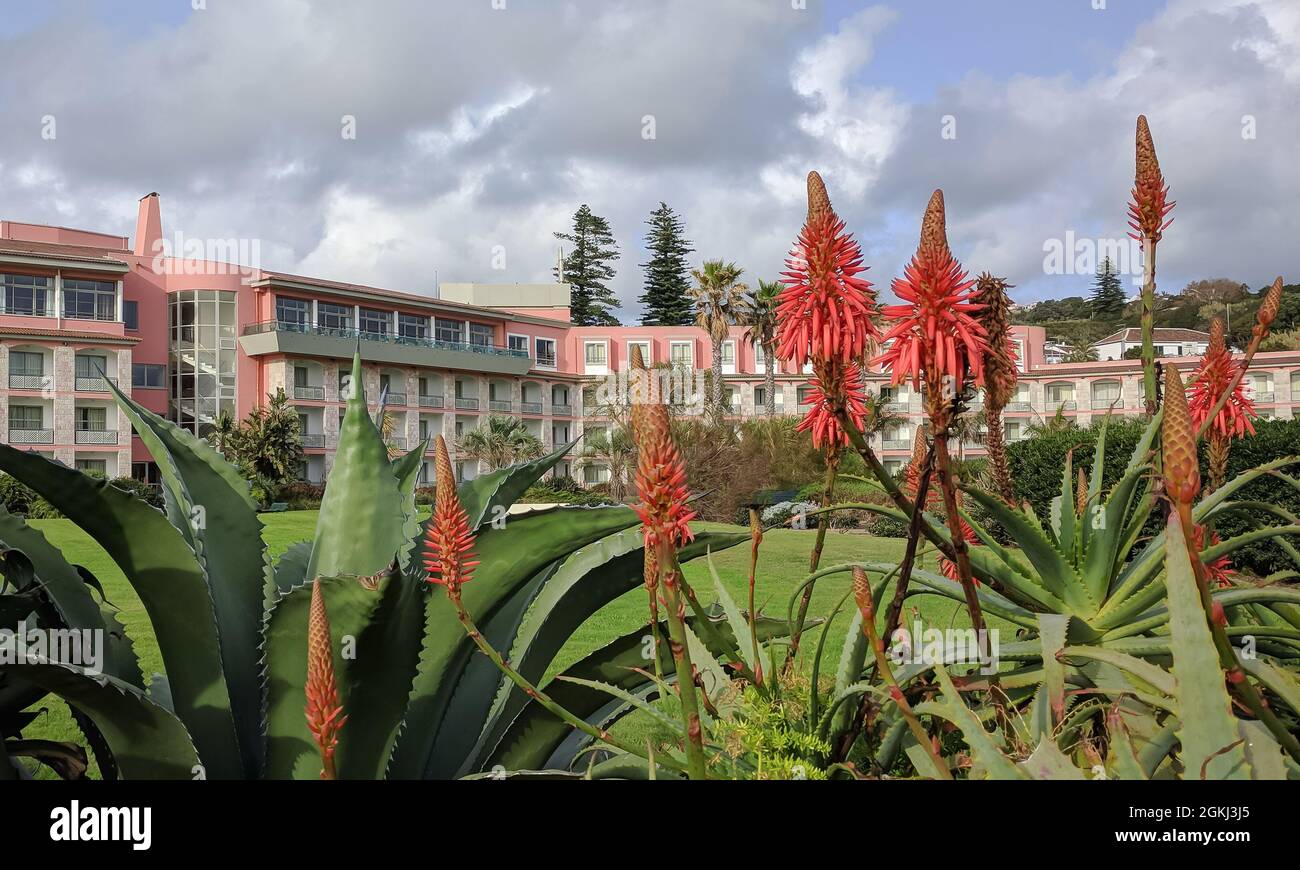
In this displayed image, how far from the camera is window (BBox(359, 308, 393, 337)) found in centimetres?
4969

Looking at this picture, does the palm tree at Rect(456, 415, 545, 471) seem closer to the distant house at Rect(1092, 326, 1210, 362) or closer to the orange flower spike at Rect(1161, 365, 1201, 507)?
the distant house at Rect(1092, 326, 1210, 362)

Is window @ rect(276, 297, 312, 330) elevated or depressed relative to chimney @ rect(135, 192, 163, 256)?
depressed

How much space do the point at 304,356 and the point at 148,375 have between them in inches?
283

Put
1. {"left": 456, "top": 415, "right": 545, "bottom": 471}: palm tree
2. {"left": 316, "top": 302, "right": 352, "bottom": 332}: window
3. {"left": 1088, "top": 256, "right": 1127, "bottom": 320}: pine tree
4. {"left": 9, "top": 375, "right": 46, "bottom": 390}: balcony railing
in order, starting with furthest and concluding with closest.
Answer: {"left": 1088, "top": 256, "right": 1127, "bottom": 320}: pine tree
{"left": 316, "top": 302, "right": 352, "bottom": 332}: window
{"left": 456, "top": 415, "right": 545, "bottom": 471}: palm tree
{"left": 9, "top": 375, "right": 46, "bottom": 390}: balcony railing

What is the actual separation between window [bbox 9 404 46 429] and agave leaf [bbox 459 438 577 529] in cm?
4535

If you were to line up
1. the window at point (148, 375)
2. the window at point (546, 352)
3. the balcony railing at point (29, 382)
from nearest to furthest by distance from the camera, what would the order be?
the balcony railing at point (29, 382)
the window at point (148, 375)
the window at point (546, 352)

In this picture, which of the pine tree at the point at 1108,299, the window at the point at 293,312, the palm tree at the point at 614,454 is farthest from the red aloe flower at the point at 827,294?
the pine tree at the point at 1108,299

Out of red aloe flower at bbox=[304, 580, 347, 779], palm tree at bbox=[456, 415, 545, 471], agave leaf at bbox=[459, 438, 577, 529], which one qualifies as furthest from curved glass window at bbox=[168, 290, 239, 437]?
red aloe flower at bbox=[304, 580, 347, 779]

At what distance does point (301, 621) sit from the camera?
5.51 feet

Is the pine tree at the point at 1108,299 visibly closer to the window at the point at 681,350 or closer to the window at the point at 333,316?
the window at the point at 681,350

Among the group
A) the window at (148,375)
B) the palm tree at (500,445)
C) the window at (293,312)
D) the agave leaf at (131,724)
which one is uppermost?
the window at (293,312)

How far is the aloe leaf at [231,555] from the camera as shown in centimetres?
200

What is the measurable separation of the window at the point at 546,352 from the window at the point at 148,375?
2195 centimetres

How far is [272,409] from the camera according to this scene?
4019 cm
